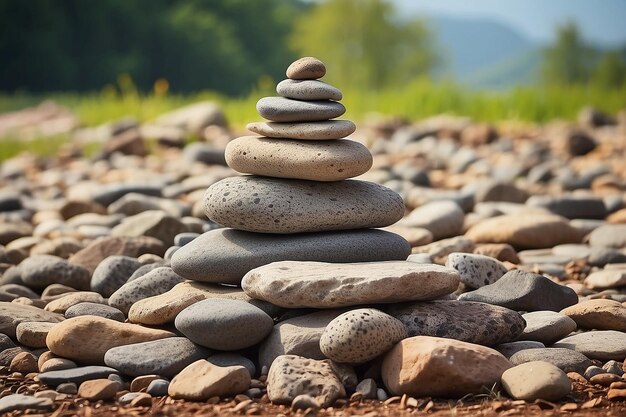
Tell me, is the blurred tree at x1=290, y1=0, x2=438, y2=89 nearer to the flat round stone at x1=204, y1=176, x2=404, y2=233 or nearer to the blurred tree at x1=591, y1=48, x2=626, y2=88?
the blurred tree at x1=591, y1=48, x2=626, y2=88

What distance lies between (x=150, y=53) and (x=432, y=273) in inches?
1398

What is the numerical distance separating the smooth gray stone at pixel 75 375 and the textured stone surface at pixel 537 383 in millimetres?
1718

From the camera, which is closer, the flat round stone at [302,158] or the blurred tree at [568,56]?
the flat round stone at [302,158]

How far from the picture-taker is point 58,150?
527 inches

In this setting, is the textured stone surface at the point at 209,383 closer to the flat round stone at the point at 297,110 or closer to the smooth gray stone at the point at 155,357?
the smooth gray stone at the point at 155,357

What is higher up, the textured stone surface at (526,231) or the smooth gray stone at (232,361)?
the textured stone surface at (526,231)

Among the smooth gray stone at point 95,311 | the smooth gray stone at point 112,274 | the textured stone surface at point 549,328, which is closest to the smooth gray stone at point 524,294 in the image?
the textured stone surface at point 549,328

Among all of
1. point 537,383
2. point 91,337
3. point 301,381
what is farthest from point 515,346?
point 91,337

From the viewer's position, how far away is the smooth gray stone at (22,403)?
324 centimetres

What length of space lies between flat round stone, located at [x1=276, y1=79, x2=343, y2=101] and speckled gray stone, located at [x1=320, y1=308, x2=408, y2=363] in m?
1.28

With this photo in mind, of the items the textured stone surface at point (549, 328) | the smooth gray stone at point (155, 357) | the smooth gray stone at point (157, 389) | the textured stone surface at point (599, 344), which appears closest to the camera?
the smooth gray stone at point (157, 389)

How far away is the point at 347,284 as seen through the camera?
3.74m

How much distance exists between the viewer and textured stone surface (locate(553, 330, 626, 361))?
3.88 meters

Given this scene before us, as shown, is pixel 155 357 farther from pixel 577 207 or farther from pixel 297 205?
pixel 577 207
